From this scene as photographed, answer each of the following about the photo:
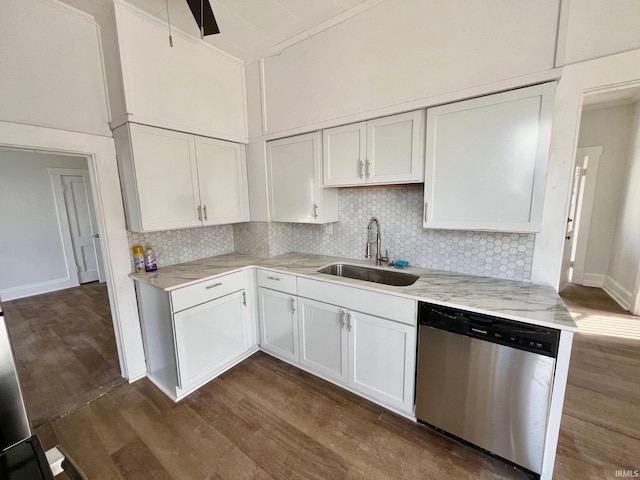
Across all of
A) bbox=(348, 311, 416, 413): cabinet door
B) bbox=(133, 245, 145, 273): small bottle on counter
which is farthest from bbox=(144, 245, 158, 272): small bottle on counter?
bbox=(348, 311, 416, 413): cabinet door

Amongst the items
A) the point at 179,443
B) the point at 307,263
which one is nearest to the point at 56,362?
the point at 179,443

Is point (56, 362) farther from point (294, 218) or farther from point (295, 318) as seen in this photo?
point (294, 218)

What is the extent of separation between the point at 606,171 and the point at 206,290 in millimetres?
5780

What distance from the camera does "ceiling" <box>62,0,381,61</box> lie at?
1.85 meters

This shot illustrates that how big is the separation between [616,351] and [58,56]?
5.24 m

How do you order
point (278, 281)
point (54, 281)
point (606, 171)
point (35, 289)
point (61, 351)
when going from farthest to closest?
1. point (54, 281)
2. point (35, 289)
3. point (606, 171)
4. point (61, 351)
5. point (278, 281)

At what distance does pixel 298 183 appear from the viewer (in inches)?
97.7

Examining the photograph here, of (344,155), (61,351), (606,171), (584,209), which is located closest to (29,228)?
(61,351)

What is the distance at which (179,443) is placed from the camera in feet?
5.59

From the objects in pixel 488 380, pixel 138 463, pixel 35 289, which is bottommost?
pixel 138 463

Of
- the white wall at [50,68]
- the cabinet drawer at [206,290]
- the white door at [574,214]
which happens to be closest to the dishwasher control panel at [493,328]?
the cabinet drawer at [206,290]

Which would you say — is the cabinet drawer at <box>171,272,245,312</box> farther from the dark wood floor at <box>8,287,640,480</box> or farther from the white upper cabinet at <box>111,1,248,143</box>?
the white upper cabinet at <box>111,1,248,143</box>

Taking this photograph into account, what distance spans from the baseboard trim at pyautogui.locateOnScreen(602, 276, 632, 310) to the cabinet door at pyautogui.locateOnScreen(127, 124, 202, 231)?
17.4 feet

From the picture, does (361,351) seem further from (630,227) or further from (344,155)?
(630,227)
